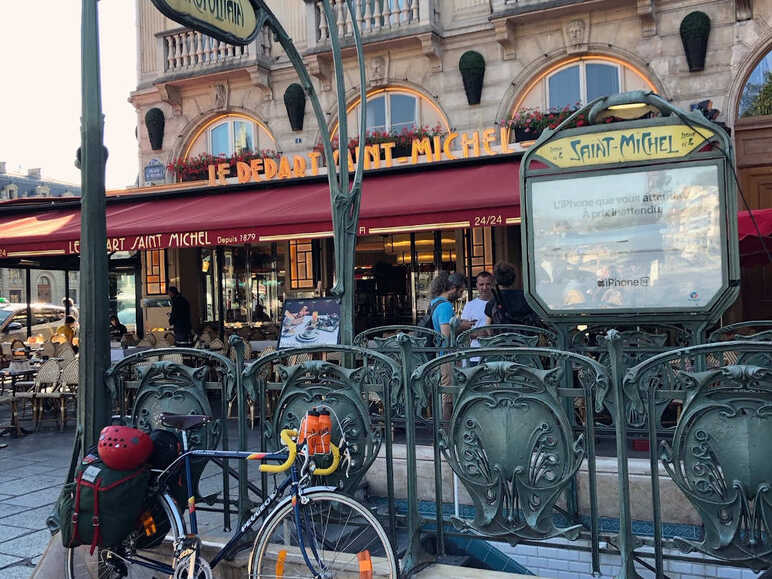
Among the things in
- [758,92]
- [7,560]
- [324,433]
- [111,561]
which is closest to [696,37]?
[758,92]

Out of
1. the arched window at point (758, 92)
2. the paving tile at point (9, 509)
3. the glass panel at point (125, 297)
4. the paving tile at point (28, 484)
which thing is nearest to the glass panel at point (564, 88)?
the arched window at point (758, 92)

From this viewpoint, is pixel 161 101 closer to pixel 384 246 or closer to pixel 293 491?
pixel 384 246

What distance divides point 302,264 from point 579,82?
20.9 feet

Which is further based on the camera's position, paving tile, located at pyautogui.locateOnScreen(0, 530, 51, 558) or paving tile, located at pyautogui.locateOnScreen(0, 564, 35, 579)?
paving tile, located at pyautogui.locateOnScreen(0, 530, 51, 558)

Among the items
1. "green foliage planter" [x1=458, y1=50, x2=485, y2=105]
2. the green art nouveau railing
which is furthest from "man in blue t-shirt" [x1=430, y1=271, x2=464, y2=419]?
"green foliage planter" [x1=458, y1=50, x2=485, y2=105]

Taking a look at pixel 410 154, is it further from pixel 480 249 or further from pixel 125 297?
pixel 125 297

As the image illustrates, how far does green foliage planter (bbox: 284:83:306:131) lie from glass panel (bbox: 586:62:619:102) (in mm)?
5726

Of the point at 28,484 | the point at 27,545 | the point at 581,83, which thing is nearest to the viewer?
the point at 27,545

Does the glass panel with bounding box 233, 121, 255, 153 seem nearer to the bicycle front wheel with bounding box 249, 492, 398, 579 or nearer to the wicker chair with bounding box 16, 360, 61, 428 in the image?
the wicker chair with bounding box 16, 360, 61, 428

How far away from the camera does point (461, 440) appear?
3436mm

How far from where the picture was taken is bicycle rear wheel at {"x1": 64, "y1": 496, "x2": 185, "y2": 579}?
3.66m

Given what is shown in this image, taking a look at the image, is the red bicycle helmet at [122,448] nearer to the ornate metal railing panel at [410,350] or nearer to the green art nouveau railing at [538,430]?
the green art nouveau railing at [538,430]

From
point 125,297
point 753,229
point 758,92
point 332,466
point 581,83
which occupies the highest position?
point 581,83

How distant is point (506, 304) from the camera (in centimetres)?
739
